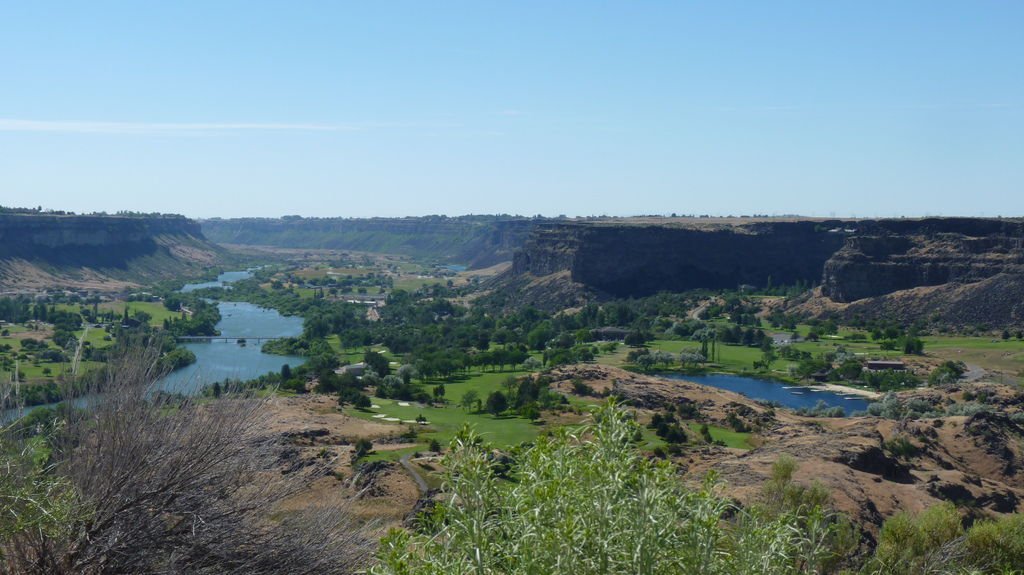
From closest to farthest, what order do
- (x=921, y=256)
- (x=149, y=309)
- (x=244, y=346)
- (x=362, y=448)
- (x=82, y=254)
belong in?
1. (x=362, y=448)
2. (x=244, y=346)
3. (x=921, y=256)
4. (x=149, y=309)
5. (x=82, y=254)

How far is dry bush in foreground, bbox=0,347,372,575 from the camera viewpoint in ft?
32.3

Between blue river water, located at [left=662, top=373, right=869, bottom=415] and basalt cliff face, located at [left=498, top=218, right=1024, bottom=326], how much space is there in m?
26.9

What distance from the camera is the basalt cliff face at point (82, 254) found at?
380 feet

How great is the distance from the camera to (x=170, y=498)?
1058 centimetres

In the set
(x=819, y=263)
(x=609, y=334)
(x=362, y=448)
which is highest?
(x=819, y=263)

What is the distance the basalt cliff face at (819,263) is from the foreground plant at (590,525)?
76702 mm

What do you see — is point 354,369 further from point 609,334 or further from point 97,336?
point 609,334

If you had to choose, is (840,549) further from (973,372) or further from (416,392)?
(973,372)

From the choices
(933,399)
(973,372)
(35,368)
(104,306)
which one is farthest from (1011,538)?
(104,306)

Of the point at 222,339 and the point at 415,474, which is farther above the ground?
the point at 415,474

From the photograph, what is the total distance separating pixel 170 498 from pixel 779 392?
50.7 m

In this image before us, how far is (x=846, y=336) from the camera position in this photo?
7581 cm

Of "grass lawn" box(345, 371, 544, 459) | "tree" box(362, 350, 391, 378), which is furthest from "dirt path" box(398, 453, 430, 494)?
"tree" box(362, 350, 391, 378)

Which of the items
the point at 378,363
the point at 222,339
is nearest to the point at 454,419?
the point at 378,363
